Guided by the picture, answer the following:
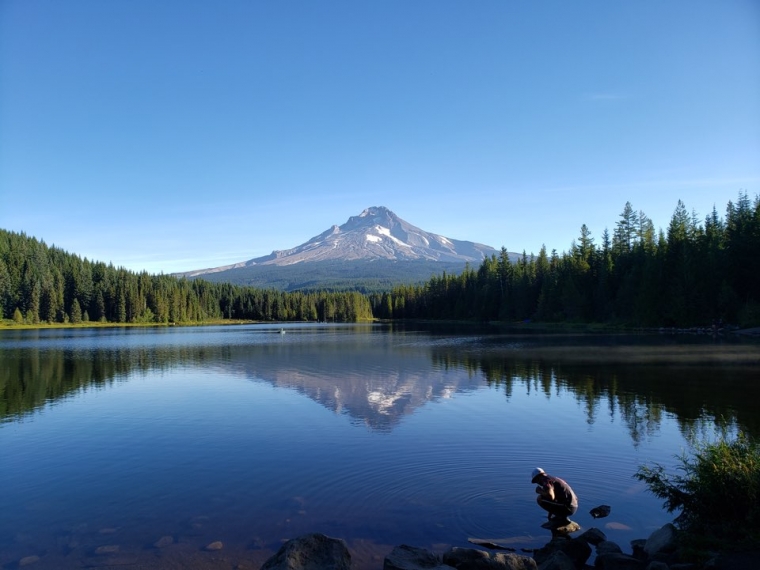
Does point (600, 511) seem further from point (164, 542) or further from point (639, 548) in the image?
point (164, 542)

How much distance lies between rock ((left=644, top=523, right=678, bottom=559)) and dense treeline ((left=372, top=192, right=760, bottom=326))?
75940 mm

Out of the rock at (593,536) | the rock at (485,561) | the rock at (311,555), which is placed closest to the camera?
the rock at (311,555)

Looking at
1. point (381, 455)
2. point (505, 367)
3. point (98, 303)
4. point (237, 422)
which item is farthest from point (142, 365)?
point (98, 303)

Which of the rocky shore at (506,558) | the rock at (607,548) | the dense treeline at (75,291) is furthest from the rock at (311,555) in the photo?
the dense treeline at (75,291)

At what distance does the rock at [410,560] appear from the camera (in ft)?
31.7

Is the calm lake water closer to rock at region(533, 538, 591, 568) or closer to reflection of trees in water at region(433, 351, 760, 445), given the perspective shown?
reflection of trees in water at region(433, 351, 760, 445)

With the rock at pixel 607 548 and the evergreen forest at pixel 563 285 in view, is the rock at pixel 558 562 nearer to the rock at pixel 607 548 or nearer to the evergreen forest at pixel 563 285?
the rock at pixel 607 548

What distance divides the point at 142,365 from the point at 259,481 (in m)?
38.4

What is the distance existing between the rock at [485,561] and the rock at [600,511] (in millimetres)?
4065

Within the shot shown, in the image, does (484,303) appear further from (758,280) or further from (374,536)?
(374,536)

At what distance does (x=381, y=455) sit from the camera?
18719mm

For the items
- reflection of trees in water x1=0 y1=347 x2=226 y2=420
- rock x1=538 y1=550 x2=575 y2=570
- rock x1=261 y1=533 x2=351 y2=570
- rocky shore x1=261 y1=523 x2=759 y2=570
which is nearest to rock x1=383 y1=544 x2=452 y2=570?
rocky shore x1=261 y1=523 x2=759 y2=570

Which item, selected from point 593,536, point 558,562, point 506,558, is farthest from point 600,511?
point 506,558

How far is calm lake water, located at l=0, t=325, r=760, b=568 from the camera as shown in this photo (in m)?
12.5
